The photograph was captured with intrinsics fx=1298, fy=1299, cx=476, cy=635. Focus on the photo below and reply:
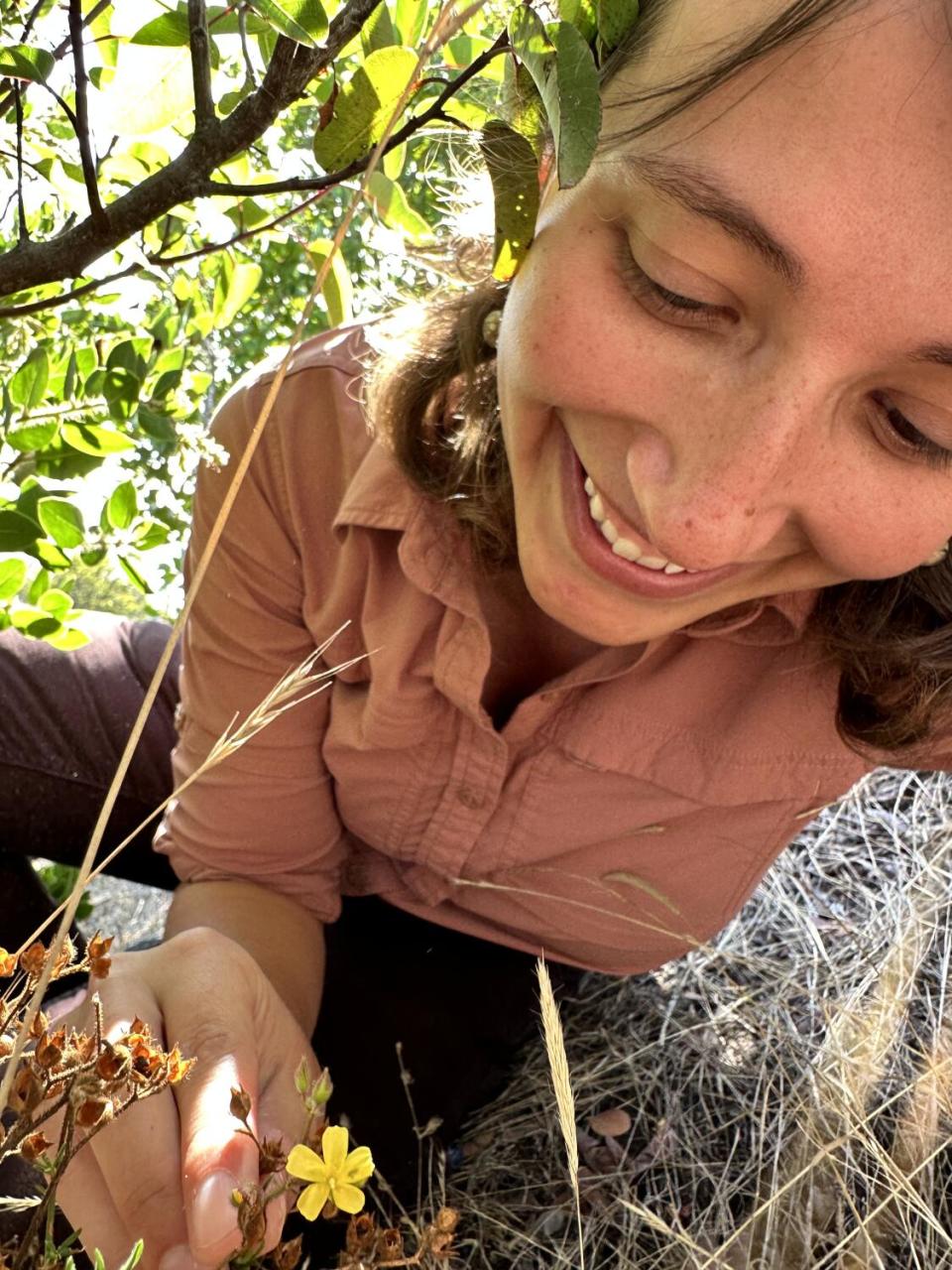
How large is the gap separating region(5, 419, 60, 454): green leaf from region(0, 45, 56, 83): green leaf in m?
0.34

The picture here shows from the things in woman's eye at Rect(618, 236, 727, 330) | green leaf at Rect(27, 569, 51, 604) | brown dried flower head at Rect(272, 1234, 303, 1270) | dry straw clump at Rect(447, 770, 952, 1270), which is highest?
woman's eye at Rect(618, 236, 727, 330)

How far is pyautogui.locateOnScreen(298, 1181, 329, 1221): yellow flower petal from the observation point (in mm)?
796

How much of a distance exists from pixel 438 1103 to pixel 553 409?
3.82 feet

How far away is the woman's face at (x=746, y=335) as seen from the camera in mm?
1054

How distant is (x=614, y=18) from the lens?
3.50ft

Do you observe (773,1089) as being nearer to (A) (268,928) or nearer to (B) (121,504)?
(A) (268,928)

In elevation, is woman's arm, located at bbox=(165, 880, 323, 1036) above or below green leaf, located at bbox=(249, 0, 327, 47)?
below

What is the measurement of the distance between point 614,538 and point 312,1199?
0.78 meters

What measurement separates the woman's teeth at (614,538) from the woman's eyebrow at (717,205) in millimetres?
342

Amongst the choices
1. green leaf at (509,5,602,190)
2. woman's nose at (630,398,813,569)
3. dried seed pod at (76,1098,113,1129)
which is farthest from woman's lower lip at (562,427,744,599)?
dried seed pod at (76,1098,113,1129)

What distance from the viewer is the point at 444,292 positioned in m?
1.77

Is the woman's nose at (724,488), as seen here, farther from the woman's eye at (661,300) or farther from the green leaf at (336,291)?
the green leaf at (336,291)

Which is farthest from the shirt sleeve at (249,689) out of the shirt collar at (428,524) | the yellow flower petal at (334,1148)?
the yellow flower petal at (334,1148)

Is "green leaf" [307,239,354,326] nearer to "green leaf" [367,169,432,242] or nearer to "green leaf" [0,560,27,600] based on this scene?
"green leaf" [367,169,432,242]
